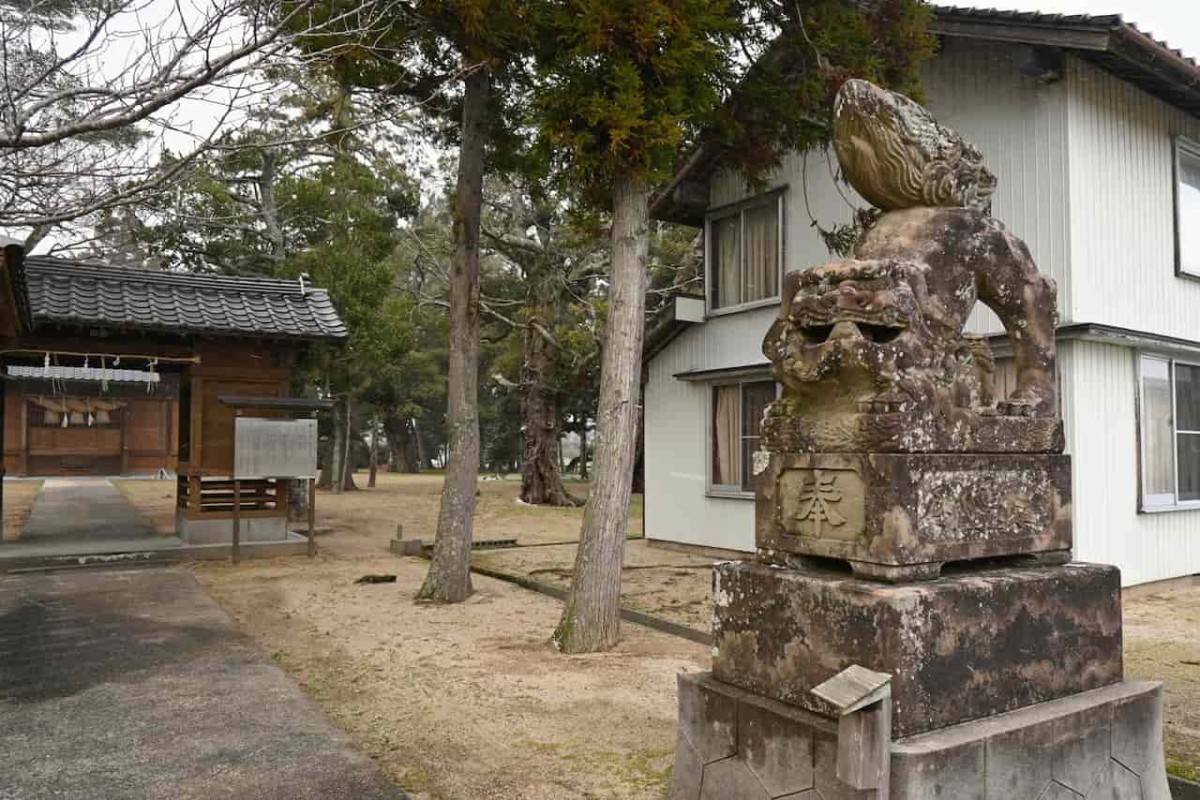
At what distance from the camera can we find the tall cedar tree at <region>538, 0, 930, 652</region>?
20.3ft

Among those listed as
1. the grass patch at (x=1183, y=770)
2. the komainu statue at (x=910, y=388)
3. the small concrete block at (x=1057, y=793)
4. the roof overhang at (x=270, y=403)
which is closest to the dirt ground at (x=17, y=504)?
the roof overhang at (x=270, y=403)

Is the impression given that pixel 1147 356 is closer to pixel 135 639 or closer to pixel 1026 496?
pixel 1026 496

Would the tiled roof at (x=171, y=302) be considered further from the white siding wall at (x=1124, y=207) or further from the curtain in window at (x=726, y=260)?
the white siding wall at (x=1124, y=207)

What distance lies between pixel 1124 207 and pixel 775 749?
8.59m

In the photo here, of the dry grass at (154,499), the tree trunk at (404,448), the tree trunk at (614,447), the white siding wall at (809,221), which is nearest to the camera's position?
the tree trunk at (614,447)

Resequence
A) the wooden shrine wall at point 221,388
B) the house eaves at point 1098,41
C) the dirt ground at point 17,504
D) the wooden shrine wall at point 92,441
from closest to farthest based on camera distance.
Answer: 1. the house eaves at point 1098,41
2. the wooden shrine wall at point 221,388
3. the dirt ground at point 17,504
4. the wooden shrine wall at point 92,441

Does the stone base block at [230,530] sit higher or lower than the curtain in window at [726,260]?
lower

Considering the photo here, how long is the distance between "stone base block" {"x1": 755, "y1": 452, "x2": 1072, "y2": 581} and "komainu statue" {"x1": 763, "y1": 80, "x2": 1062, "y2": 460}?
2.9 inches

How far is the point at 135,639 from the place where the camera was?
6.66 m

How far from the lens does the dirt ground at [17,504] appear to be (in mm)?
13195

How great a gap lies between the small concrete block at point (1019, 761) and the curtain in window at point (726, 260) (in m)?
9.50

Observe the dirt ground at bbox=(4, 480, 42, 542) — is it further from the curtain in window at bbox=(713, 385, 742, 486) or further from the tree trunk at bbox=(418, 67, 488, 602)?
the curtain in window at bbox=(713, 385, 742, 486)

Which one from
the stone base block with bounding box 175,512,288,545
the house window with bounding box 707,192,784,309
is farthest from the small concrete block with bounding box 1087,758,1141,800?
the stone base block with bounding box 175,512,288,545

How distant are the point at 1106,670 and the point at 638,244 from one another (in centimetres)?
453
